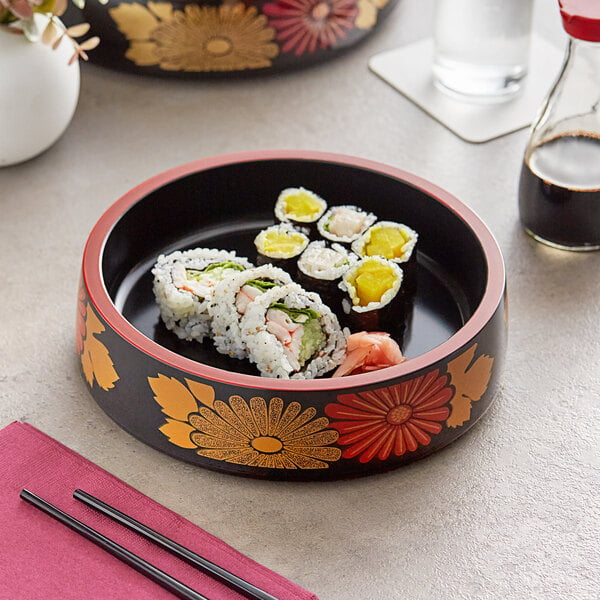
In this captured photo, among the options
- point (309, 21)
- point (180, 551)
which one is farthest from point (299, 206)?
point (309, 21)

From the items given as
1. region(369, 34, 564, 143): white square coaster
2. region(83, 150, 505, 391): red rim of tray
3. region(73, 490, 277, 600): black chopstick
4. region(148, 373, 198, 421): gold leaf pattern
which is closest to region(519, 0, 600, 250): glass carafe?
region(83, 150, 505, 391): red rim of tray

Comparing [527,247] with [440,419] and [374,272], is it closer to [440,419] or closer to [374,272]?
[374,272]

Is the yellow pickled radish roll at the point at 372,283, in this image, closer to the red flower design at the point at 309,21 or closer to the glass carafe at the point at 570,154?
the glass carafe at the point at 570,154

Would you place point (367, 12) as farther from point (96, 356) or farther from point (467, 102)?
point (96, 356)

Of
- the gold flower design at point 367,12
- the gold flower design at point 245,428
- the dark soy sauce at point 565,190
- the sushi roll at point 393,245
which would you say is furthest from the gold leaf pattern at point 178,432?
the gold flower design at point 367,12

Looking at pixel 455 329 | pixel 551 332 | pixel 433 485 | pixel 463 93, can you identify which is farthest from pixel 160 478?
pixel 463 93

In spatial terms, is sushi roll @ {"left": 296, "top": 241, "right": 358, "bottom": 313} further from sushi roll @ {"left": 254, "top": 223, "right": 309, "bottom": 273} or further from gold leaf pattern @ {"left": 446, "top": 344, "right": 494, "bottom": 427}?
gold leaf pattern @ {"left": 446, "top": 344, "right": 494, "bottom": 427}
